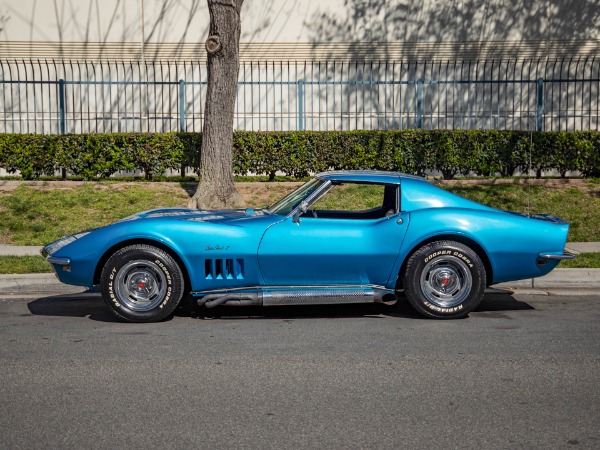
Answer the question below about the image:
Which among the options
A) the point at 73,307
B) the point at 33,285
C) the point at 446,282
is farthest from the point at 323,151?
the point at 446,282

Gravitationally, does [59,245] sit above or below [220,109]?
below

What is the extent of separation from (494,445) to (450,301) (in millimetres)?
3323

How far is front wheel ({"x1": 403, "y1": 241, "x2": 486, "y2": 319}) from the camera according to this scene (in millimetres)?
7980

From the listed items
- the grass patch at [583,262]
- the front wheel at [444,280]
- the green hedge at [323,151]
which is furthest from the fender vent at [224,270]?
the green hedge at [323,151]

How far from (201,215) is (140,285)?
925 millimetres

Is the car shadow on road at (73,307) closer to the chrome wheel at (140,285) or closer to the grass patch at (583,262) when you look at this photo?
the chrome wheel at (140,285)

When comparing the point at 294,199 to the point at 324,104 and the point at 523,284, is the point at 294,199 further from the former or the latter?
the point at 324,104

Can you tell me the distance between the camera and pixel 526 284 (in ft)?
32.3

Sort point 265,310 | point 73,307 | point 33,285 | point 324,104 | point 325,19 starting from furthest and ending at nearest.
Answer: point 325,19 → point 324,104 → point 33,285 → point 73,307 → point 265,310

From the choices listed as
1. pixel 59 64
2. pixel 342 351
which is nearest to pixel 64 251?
pixel 342 351

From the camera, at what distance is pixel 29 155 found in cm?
1625

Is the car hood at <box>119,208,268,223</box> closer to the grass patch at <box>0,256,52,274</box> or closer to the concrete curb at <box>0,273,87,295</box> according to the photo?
the concrete curb at <box>0,273,87,295</box>

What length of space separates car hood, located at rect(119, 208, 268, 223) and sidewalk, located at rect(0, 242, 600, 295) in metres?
1.61

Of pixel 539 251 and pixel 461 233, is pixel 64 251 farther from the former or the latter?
A: pixel 539 251
